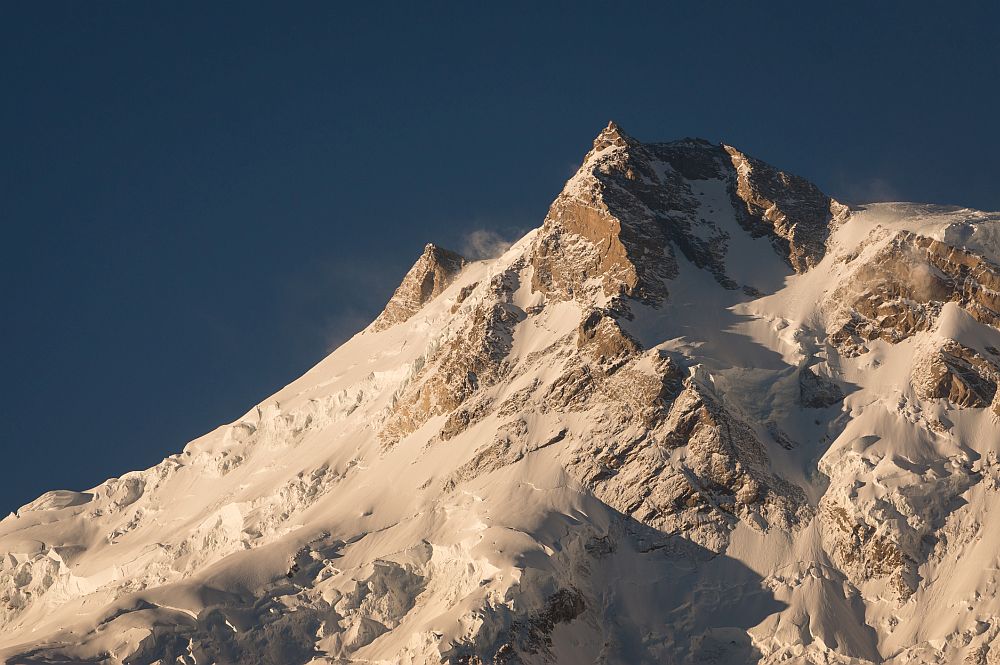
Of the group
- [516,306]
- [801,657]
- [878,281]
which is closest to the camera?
[801,657]

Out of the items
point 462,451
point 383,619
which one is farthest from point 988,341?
point 383,619

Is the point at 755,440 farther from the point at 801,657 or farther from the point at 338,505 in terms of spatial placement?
the point at 338,505

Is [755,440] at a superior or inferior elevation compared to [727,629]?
superior

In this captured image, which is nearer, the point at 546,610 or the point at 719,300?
the point at 546,610

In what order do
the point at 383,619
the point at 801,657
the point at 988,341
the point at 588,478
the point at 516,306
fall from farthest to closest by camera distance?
the point at 516,306
the point at 988,341
the point at 588,478
the point at 383,619
the point at 801,657

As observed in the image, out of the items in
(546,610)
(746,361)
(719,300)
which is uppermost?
(719,300)

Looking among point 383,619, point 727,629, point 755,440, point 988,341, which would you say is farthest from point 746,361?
point 383,619

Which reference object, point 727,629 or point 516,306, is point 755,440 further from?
point 516,306
